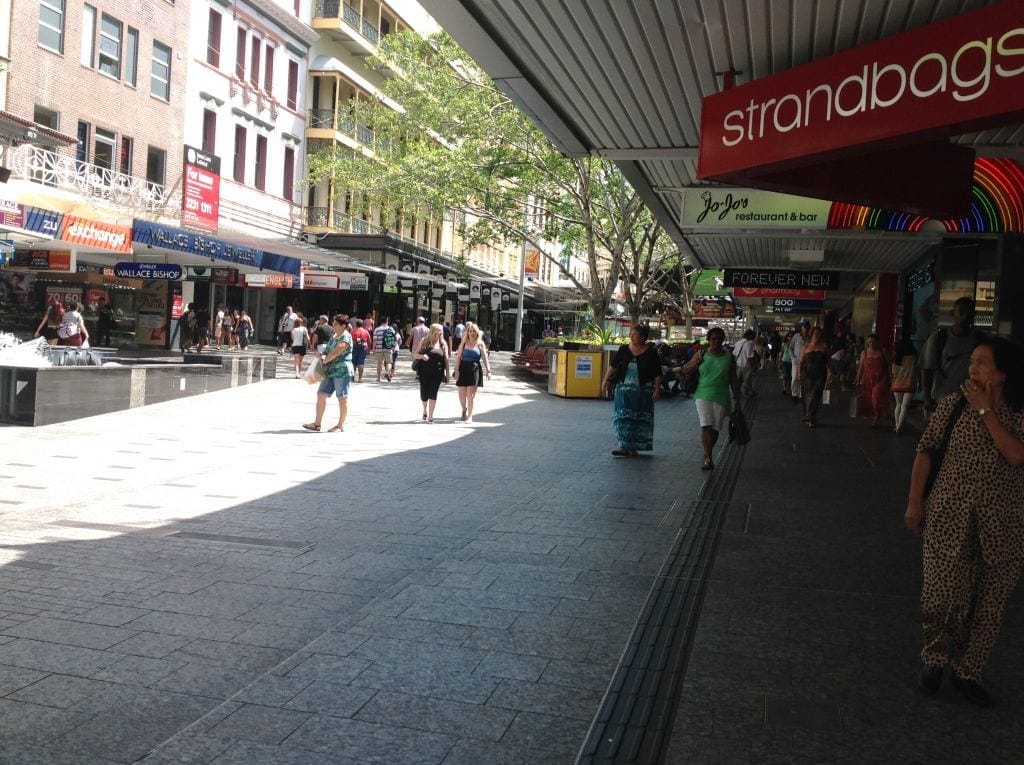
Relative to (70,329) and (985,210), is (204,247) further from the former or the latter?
(985,210)

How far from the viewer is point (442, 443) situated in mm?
13945

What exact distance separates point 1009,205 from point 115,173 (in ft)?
78.4

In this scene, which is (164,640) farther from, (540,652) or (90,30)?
(90,30)

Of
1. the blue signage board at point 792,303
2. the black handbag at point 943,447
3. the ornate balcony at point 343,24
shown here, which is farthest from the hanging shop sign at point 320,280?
the black handbag at point 943,447

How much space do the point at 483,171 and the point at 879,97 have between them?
74.8ft

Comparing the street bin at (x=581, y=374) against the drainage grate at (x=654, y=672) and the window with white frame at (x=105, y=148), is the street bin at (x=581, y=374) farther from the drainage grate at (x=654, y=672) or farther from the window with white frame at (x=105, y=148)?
the drainage grate at (x=654, y=672)

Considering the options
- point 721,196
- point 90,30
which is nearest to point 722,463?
point 721,196

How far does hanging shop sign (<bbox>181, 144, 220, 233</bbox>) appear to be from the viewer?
2781cm

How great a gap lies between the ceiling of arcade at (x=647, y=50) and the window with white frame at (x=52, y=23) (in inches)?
864

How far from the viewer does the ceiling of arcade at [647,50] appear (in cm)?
651

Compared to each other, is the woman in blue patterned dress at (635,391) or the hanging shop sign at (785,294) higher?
the hanging shop sign at (785,294)

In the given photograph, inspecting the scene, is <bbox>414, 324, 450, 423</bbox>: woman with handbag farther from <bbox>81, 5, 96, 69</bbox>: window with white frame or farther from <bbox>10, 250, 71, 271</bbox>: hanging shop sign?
<bbox>81, 5, 96, 69</bbox>: window with white frame

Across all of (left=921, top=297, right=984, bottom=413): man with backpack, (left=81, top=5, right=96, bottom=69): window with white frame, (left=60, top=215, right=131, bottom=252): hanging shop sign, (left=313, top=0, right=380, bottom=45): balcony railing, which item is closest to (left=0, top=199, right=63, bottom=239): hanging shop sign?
(left=60, top=215, right=131, bottom=252): hanging shop sign

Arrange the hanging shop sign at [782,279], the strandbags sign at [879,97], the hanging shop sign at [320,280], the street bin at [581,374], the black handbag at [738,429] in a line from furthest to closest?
the hanging shop sign at [320,280] → the street bin at [581,374] → the hanging shop sign at [782,279] → the black handbag at [738,429] → the strandbags sign at [879,97]
